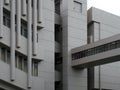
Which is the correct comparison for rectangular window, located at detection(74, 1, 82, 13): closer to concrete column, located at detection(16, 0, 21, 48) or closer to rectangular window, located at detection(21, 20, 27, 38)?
rectangular window, located at detection(21, 20, 27, 38)

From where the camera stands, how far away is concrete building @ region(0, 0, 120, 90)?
28.4 metres

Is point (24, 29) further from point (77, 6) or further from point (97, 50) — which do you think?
point (77, 6)

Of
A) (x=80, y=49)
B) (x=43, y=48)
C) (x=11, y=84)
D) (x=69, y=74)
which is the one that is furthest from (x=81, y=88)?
(x=11, y=84)

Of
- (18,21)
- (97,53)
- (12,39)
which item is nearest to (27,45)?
(12,39)

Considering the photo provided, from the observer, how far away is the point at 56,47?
35.2m

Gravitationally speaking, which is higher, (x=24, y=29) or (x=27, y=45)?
(x=24, y=29)

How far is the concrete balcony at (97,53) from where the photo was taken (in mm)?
29250

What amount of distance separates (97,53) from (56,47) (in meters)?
5.84

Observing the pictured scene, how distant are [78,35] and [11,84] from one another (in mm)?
11123

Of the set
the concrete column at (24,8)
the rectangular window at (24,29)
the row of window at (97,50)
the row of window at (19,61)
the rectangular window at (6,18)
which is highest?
the concrete column at (24,8)

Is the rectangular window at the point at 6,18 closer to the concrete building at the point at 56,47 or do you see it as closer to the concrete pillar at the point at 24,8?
the concrete building at the point at 56,47

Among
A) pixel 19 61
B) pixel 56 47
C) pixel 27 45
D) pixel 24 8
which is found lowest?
pixel 19 61

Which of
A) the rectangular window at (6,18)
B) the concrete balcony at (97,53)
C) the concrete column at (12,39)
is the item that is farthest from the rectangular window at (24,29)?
the concrete balcony at (97,53)

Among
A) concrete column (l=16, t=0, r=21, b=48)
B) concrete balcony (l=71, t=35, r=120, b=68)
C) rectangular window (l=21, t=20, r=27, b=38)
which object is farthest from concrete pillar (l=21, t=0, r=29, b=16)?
concrete balcony (l=71, t=35, r=120, b=68)
